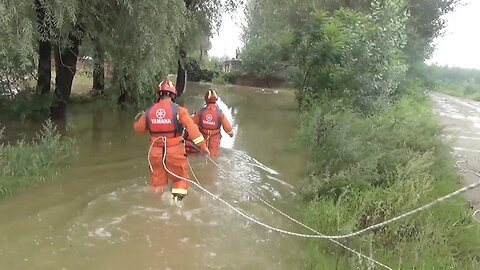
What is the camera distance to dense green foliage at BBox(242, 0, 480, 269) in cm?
545

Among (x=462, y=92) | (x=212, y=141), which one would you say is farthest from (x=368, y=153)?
(x=462, y=92)

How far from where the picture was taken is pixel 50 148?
7.95 metres

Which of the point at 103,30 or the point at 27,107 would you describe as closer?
the point at 103,30

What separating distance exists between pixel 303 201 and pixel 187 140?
243 cm

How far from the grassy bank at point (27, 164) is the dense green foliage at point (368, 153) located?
4.16m

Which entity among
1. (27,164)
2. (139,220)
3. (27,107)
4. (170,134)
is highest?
(170,134)

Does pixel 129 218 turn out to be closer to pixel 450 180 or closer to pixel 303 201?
pixel 303 201

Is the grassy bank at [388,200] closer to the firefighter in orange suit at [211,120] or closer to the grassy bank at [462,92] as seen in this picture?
the firefighter in orange suit at [211,120]

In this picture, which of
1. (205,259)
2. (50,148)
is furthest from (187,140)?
(205,259)

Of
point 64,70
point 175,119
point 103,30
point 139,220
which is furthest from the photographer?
point 64,70

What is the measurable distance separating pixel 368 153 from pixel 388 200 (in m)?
1.93

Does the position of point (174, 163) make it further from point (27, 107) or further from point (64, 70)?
point (64, 70)

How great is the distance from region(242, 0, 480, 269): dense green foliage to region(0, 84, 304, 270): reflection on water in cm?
66

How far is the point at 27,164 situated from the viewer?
289 inches
